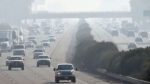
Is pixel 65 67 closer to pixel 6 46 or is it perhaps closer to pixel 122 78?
pixel 122 78

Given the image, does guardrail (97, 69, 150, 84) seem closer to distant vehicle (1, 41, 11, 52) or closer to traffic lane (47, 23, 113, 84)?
traffic lane (47, 23, 113, 84)

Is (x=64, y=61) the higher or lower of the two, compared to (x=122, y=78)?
higher

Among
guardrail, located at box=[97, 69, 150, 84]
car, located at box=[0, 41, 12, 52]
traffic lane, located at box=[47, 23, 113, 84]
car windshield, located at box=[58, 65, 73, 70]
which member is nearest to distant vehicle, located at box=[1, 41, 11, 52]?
car, located at box=[0, 41, 12, 52]

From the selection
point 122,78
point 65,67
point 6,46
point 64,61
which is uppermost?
point 6,46

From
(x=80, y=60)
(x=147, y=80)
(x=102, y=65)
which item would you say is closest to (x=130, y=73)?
(x=147, y=80)

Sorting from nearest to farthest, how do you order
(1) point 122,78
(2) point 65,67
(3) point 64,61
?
(2) point 65,67
(1) point 122,78
(3) point 64,61

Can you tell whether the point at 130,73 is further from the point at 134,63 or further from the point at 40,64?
the point at 40,64

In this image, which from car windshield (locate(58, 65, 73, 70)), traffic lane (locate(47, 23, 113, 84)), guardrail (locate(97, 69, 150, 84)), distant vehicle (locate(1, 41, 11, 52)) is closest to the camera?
guardrail (locate(97, 69, 150, 84))

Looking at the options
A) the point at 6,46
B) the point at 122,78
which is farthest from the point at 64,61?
the point at 122,78

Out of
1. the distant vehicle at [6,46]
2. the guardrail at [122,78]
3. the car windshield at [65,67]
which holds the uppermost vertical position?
the distant vehicle at [6,46]

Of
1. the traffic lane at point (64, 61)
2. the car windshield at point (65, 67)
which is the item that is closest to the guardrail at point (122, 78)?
the traffic lane at point (64, 61)

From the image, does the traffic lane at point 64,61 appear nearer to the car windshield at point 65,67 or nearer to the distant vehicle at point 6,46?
the car windshield at point 65,67

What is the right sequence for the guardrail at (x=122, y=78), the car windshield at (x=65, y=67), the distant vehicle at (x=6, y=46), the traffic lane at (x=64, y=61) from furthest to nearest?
the distant vehicle at (x=6, y=46)
the traffic lane at (x=64, y=61)
the car windshield at (x=65, y=67)
the guardrail at (x=122, y=78)

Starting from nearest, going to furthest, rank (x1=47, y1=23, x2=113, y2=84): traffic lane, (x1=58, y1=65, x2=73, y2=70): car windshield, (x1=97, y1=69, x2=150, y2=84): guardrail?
(x1=97, y1=69, x2=150, y2=84): guardrail
(x1=58, y1=65, x2=73, y2=70): car windshield
(x1=47, y1=23, x2=113, y2=84): traffic lane
